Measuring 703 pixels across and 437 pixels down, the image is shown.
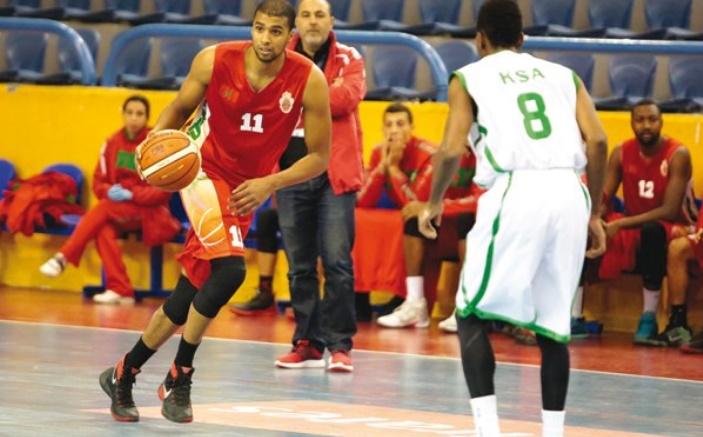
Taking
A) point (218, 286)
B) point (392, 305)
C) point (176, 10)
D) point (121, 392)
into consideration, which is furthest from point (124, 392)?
point (176, 10)

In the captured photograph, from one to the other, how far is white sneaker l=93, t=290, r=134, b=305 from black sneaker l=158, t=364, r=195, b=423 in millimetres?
5654

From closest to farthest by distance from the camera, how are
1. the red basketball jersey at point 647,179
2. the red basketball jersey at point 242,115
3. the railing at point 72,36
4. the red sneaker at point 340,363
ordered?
1. the red basketball jersey at point 242,115
2. the red sneaker at point 340,363
3. the red basketball jersey at point 647,179
4. the railing at point 72,36

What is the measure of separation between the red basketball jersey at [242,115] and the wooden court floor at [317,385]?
108cm

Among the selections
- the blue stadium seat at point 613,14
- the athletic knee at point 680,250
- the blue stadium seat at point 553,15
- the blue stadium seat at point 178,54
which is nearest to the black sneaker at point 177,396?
the athletic knee at point 680,250

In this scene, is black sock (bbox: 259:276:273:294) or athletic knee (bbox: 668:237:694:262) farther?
black sock (bbox: 259:276:273:294)

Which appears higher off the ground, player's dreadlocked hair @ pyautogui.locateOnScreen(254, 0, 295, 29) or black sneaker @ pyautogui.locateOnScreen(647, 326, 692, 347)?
player's dreadlocked hair @ pyautogui.locateOnScreen(254, 0, 295, 29)

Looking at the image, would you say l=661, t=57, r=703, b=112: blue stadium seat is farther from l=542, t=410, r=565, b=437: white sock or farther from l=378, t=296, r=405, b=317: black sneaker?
l=542, t=410, r=565, b=437: white sock

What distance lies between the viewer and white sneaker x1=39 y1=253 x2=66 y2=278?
39.9 ft

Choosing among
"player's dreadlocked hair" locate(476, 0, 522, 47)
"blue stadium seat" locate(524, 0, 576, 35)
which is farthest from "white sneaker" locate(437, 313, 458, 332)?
"player's dreadlocked hair" locate(476, 0, 522, 47)

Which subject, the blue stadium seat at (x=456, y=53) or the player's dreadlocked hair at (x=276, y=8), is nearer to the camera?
the player's dreadlocked hair at (x=276, y=8)

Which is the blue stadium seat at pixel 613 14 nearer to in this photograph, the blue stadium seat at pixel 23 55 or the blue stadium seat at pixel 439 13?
the blue stadium seat at pixel 439 13

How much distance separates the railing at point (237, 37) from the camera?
1171 centimetres

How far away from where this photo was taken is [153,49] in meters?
14.3

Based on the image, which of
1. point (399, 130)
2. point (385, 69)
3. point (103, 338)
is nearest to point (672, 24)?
point (385, 69)
